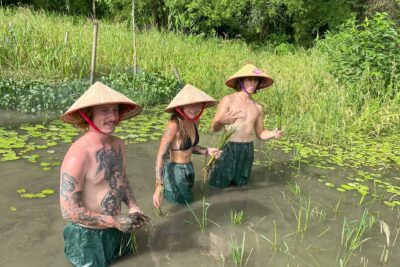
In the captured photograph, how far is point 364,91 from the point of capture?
767 cm

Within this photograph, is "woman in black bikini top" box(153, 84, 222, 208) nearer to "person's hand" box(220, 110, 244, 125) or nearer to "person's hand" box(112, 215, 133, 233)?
"person's hand" box(220, 110, 244, 125)

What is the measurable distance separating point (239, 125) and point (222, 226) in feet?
3.75

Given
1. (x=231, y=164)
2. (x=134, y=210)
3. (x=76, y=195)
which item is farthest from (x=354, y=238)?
(x=76, y=195)

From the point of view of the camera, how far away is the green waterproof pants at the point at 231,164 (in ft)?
14.3

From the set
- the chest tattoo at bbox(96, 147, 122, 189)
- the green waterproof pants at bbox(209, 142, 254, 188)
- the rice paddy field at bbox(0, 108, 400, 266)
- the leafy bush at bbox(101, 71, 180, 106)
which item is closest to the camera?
the chest tattoo at bbox(96, 147, 122, 189)

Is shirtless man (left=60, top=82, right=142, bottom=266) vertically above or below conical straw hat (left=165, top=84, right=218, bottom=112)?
below

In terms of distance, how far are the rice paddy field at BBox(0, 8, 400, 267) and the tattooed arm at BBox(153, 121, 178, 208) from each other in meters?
0.28

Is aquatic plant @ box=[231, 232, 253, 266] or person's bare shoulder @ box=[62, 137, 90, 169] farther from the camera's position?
aquatic plant @ box=[231, 232, 253, 266]

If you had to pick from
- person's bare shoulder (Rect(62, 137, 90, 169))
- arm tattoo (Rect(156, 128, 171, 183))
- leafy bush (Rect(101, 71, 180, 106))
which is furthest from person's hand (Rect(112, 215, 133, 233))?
leafy bush (Rect(101, 71, 180, 106))

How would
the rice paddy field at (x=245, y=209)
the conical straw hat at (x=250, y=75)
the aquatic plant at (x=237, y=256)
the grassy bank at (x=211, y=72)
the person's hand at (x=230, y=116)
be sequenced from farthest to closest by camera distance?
the grassy bank at (x=211, y=72) < the person's hand at (x=230, y=116) < the conical straw hat at (x=250, y=75) < the rice paddy field at (x=245, y=209) < the aquatic plant at (x=237, y=256)

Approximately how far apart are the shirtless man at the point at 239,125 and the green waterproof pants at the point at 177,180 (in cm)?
55

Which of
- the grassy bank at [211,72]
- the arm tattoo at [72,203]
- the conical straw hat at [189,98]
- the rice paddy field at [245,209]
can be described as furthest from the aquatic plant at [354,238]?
the grassy bank at [211,72]

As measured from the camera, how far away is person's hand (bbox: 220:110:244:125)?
4254 mm

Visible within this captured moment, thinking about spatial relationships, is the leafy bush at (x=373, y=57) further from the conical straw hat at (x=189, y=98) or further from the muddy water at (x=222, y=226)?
the conical straw hat at (x=189, y=98)
